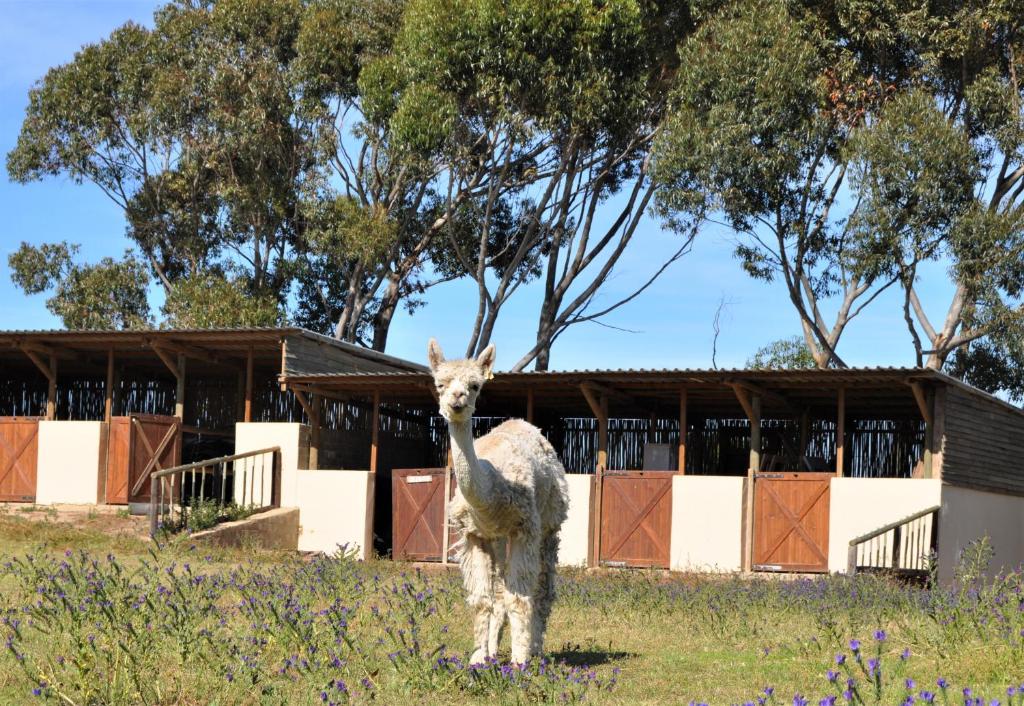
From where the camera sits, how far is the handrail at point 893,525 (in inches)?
712

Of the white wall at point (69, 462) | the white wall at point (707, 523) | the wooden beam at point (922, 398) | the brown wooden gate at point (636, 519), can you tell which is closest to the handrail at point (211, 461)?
the white wall at point (69, 462)

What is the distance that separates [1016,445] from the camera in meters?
24.3

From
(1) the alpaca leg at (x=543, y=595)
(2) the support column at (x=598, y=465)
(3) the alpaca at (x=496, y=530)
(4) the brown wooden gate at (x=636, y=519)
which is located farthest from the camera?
(2) the support column at (x=598, y=465)

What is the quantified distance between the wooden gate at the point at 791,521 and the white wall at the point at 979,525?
1.81 metres

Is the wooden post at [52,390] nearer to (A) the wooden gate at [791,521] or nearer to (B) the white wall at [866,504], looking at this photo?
(A) the wooden gate at [791,521]

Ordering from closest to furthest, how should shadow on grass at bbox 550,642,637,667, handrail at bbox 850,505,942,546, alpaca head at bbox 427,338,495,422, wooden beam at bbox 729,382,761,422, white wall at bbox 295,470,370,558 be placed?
alpaca head at bbox 427,338,495,422, shadow on grass at bbox 550,642,637,667, handrail at bbox 850,505,942,546, wooden beam at bbox 729,382,761,422, white wall at bbox 295,470,370,558

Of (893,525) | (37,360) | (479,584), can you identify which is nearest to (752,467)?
(893,525)

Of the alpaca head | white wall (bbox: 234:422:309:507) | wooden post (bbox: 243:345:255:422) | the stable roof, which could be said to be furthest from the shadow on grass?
wooden post (bbox: 243:345:255:422)

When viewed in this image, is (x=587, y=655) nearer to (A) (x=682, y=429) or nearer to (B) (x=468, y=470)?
(B) (x=468, y=470)

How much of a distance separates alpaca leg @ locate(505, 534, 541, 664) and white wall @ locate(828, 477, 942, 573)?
11.3m

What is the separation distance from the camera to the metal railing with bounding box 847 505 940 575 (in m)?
19.1

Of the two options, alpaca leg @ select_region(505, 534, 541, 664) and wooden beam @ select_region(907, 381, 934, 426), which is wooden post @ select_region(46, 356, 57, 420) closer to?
wooden beam @ select_region(907, 381, 934, 426)

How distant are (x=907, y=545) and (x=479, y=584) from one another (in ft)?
39.4

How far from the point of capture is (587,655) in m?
10.7
